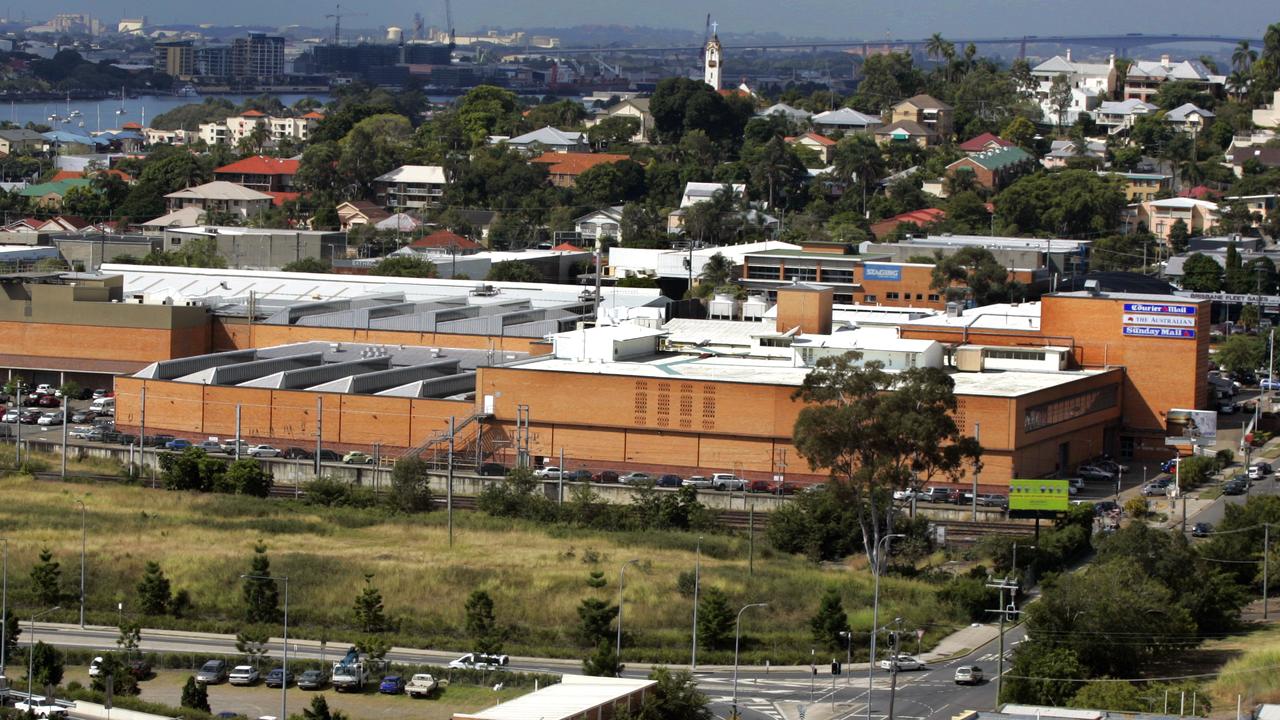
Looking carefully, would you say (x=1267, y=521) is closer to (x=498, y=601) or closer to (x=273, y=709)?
(x=498, y=601)

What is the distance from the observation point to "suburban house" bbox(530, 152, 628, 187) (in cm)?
12125

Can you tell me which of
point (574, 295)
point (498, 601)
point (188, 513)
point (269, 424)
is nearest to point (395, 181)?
point (574, 295)

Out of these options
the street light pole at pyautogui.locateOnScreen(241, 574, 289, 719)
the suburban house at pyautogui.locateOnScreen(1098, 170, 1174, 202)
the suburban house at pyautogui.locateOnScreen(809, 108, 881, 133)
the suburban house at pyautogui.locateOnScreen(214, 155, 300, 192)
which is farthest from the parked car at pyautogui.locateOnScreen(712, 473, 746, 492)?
the suburban house at pyautogui.locateOnScreen(809, 108, 881, 133)

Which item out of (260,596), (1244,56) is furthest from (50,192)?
(260,596)

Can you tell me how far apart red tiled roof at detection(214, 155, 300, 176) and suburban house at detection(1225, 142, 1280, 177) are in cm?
5066

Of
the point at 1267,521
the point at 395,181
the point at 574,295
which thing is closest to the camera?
the point at 1267,521

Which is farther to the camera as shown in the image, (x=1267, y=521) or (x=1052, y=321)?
(x=1052, y=321)

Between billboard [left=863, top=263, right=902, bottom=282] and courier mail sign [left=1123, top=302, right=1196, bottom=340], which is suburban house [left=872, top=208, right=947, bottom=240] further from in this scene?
courier mail sign [left=1123, top=302, right=1196, bottom=340]

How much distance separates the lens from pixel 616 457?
55.1 meters

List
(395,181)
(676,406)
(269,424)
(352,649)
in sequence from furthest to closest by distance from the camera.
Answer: (395,181) < (269,424) < (676,406) < (352,649)

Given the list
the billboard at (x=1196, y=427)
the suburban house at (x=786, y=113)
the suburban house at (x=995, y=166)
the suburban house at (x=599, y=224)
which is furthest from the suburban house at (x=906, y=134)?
the billboard at (x=1196, y=427)

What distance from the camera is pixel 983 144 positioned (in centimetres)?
12300

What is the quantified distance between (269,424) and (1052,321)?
21.2 meters

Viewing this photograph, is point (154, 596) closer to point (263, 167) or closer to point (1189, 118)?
point (263, 167)
